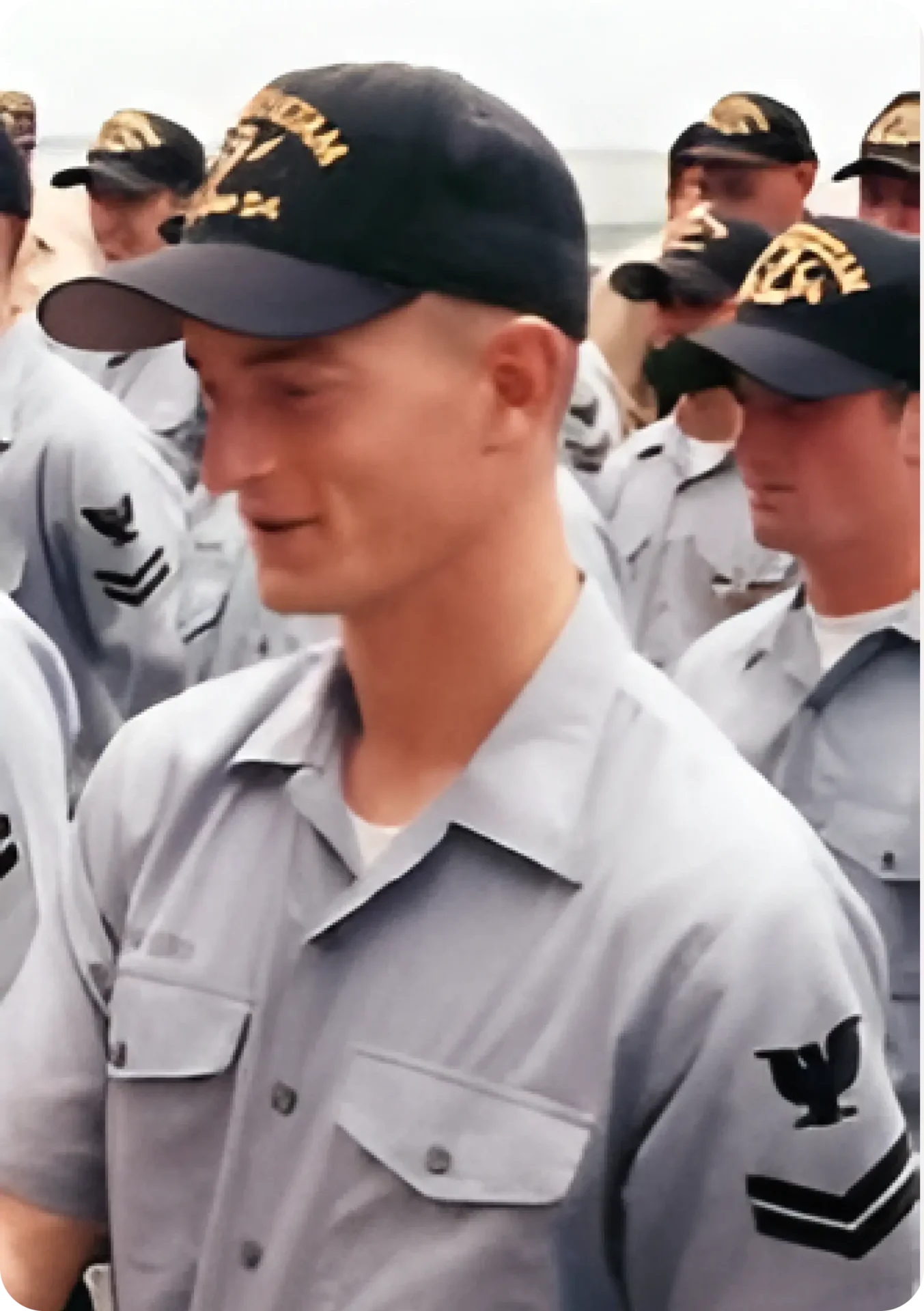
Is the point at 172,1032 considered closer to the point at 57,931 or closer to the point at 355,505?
the point at 57,931

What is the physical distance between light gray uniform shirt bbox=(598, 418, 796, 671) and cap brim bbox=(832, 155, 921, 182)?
0.50 ft

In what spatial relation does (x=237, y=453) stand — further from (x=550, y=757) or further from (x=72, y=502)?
(x=72, y=502)

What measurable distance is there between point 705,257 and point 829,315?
8cm

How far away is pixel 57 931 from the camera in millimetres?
692

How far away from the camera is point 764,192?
2.40 feet

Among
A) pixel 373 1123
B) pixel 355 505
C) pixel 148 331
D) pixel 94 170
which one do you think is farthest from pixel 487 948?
pixel 94 170

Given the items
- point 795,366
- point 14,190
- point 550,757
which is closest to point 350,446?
point 550,757

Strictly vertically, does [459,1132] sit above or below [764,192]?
below

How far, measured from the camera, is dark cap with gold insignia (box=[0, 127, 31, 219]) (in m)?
0.87

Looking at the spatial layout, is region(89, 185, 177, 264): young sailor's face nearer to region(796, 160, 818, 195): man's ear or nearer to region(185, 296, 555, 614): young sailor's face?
region(185, 296, 555, 614): young sailor's face

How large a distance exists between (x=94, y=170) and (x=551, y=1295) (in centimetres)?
67

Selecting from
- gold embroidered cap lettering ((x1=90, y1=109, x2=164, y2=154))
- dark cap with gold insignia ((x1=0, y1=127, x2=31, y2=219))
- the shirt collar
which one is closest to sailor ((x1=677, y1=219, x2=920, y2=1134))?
the shirt collar

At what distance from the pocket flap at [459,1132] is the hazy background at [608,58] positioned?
0.38 metres

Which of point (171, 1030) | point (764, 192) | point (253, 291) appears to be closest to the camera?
point (253, 291)
